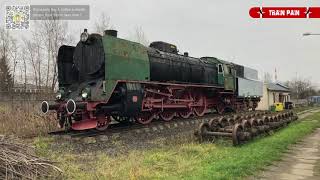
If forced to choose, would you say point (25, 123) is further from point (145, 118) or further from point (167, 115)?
point (167, 115)

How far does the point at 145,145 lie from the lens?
12469 mm

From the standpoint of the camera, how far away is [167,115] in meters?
20.1

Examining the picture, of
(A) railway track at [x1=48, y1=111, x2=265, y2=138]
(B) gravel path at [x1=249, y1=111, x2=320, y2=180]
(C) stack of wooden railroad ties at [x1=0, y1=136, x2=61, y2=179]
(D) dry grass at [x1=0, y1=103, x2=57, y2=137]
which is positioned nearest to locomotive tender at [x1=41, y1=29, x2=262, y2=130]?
(A) railway track at [x1=48, y1=111, x2=265, y2=138]

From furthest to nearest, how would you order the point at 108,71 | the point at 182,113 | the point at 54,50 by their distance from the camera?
1. the point at 54,50
2. the point at 182,113
3. the point at 108,71

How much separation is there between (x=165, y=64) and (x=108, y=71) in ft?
17.0

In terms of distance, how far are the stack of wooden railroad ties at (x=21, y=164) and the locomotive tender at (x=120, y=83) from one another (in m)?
5.97

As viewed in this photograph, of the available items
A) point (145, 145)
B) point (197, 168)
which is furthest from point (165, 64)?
point (197, 168)

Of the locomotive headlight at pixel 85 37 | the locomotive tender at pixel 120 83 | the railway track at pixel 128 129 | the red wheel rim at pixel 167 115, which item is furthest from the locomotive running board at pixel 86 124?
the red wheel rim at pixel 167 115

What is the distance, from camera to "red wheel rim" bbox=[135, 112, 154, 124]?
58.4 feet

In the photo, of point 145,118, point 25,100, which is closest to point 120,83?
point 145,118

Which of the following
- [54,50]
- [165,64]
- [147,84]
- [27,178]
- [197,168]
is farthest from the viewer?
[54,50]

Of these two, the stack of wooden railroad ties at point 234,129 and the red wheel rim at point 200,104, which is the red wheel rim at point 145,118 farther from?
the red wheel rim at point 200,104

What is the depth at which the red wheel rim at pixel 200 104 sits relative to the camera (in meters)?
23.1

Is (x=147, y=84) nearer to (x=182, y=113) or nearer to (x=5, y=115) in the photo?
(x=182, y=113)
